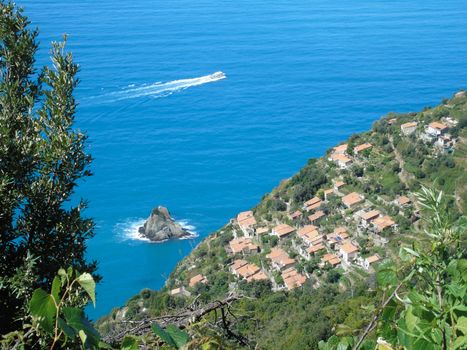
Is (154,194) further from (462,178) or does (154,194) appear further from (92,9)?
(92,9)

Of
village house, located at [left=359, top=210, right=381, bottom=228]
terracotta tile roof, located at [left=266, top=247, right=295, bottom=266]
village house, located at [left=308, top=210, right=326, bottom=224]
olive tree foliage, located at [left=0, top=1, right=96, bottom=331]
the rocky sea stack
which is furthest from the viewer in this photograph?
the rocky sea stack

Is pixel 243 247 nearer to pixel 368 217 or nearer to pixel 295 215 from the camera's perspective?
pixel 295 215

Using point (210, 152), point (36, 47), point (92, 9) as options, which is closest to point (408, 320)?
point (36, 47)

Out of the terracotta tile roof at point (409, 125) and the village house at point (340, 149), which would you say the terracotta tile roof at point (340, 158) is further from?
the terracotta tile roof at point (409, 125)

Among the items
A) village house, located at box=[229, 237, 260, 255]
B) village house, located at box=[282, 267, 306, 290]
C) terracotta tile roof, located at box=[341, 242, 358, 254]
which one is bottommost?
village house, located at box=[282, 267, 306, 290]

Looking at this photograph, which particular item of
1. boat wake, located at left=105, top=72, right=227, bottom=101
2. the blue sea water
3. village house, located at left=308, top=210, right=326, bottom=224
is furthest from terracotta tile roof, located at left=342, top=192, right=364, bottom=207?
boat wake, located at left=105, top=72, right=227, bottom=101

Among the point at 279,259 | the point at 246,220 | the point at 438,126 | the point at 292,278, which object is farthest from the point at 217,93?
the point at 292,278

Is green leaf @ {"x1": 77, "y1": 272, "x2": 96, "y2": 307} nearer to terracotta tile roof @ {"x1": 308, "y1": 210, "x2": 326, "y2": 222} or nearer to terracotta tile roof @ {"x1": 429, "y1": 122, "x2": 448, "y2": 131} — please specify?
terracotta tile roof @ {"x1": 308, "y1": 210, "x2": 326, "y2": 222}

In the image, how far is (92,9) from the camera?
2474 inches

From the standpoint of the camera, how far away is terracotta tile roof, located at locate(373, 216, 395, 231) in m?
17.7

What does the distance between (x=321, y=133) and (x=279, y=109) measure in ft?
14.6

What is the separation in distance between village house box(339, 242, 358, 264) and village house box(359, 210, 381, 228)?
3.43 feet

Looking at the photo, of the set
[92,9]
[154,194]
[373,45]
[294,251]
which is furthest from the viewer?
[92,9]

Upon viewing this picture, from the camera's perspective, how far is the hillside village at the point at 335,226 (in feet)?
56.8
